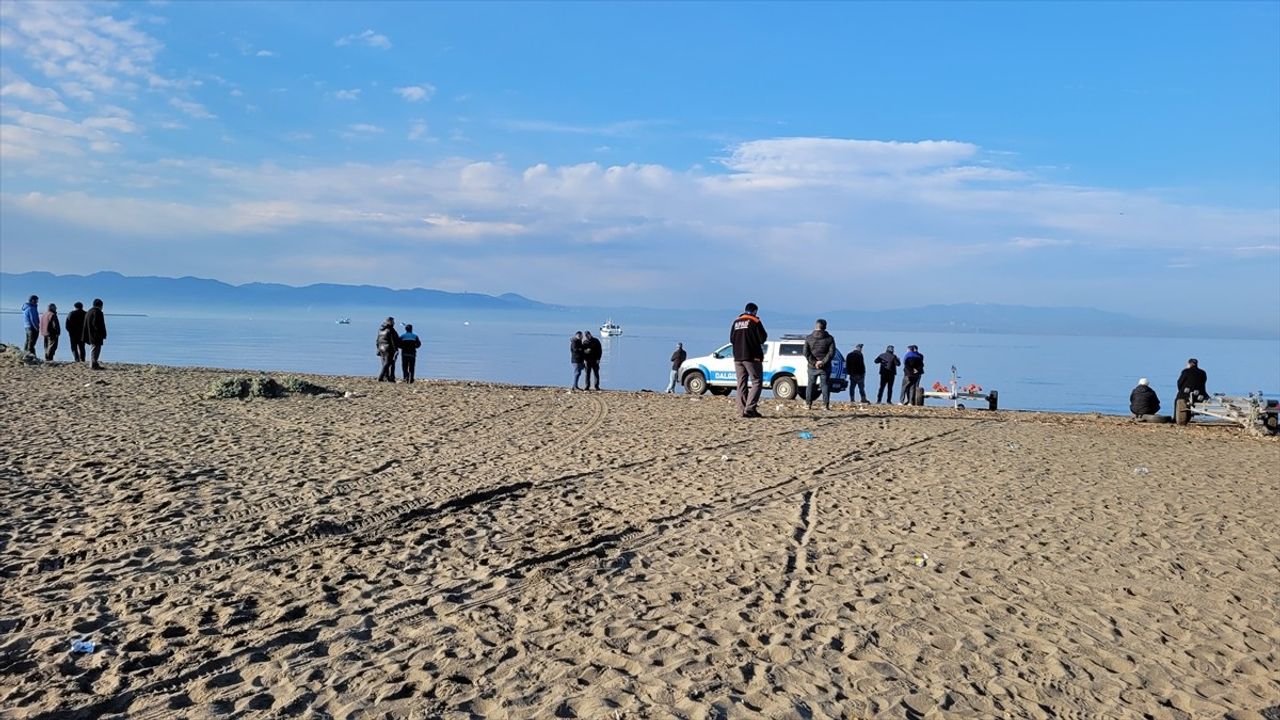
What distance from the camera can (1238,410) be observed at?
18.4 meters

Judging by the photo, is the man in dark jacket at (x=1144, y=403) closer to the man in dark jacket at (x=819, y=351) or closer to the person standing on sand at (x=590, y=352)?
the man in dark jacket at (x=819, y=351)

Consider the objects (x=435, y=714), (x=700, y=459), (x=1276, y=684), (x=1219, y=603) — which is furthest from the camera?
(x=700, y=459)

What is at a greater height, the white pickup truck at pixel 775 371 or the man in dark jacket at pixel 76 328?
the man in dark jacket at pixel 76 328

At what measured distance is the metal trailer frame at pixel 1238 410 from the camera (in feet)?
58.6

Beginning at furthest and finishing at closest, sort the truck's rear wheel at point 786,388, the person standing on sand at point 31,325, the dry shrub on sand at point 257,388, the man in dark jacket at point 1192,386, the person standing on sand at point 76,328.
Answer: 1. the person standing on sand at point 31,325
2. the person standing on sand at point 76,328
3. the truck's rear wheel at point 786,388
4. the man in dark jacket at point 1192,386
5. the dry shrub on sand at point 257,388

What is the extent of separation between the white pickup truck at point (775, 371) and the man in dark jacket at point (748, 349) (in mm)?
6350

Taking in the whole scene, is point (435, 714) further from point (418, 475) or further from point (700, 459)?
point (700, 459)

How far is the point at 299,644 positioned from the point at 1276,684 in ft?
17.3

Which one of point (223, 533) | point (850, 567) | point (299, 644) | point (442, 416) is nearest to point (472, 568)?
point (299, 644)

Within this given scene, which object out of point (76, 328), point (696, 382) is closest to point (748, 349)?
point (696, 382)

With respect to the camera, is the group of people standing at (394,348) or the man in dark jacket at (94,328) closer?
the man in dark jacket at (94,328)

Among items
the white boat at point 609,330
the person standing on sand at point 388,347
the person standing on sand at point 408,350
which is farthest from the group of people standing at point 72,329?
the white boat at point 609,330

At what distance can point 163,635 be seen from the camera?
197 inches

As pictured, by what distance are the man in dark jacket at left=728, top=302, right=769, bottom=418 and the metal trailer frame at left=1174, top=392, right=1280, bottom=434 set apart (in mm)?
9699
